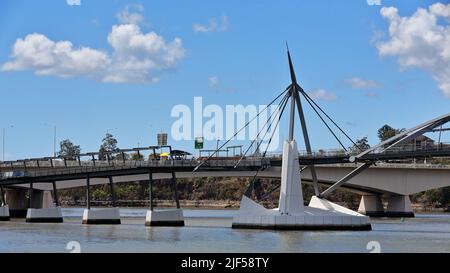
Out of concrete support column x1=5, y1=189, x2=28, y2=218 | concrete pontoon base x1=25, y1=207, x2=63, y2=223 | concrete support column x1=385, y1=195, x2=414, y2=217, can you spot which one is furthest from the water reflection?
concrete support column x1=385, y1=195, x2=414, y2=217

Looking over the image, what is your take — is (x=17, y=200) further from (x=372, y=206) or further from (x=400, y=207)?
(x=400, y=207)

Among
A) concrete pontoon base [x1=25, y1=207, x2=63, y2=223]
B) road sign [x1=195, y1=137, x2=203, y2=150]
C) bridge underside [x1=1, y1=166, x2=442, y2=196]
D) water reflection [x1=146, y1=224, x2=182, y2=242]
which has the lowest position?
water reflection [x1=146, y1=224, x2=182, y2=242]

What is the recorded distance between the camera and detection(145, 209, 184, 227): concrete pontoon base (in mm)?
101188

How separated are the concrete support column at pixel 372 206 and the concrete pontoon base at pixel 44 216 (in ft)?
181

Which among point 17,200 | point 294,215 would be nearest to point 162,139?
point 17,200

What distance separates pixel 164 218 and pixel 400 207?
55.0 metres

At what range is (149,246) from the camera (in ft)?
216

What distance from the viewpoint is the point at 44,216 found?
117 meters

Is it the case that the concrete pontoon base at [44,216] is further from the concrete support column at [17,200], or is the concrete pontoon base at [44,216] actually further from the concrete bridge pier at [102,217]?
the concrete support column at [17,200]

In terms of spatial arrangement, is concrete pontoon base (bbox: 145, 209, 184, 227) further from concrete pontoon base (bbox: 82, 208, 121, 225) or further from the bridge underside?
the bridge underside

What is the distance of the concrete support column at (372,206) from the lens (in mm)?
145750

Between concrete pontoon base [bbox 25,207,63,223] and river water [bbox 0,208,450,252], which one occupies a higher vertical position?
concrete pontoon base [bbox 25,207,63,223]

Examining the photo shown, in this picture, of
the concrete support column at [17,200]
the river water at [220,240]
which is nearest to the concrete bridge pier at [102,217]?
the river water at [220,240]

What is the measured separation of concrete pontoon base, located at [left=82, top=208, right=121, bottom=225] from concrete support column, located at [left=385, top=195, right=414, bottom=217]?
53.6 metres
